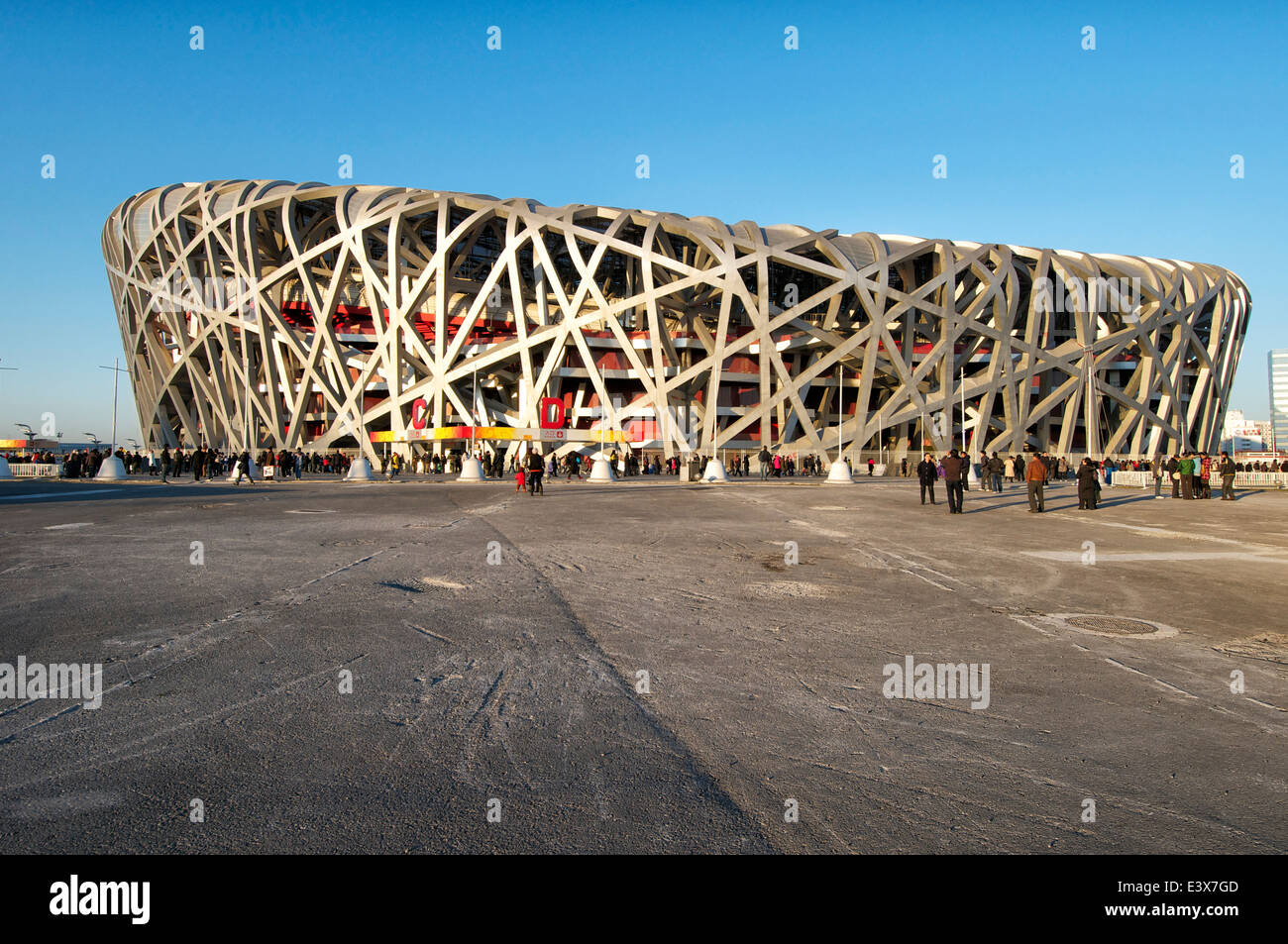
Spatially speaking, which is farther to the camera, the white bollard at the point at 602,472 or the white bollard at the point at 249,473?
the white bollard at the point at 602,472

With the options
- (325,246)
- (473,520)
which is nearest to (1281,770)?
(473,520)

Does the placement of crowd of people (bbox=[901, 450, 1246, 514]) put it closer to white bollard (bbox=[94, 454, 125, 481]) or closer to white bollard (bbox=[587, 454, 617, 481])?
white bollard (bbox=[587, 454, 617, 481])

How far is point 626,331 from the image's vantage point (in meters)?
52.8

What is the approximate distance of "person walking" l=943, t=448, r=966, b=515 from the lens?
15.8m

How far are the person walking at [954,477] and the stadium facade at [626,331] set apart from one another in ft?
100

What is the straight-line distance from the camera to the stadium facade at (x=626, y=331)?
4794cm

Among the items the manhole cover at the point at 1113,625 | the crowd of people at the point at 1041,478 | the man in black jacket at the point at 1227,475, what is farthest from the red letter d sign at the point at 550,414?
the manhole cover at the point at 1113,625

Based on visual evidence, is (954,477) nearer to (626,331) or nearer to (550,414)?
(550,414)

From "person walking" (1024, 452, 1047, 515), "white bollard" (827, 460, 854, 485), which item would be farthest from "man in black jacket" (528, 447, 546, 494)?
"white bollard" (827, 460, 854, 485)

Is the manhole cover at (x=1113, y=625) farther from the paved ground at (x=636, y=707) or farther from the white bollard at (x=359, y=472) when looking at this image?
the white bollard at (x=359, y=472)

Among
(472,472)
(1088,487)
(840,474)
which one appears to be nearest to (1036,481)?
(1088,487)

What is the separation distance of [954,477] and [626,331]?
3914 centimetres

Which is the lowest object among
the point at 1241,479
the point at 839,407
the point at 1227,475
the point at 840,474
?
the point at 1241,479
